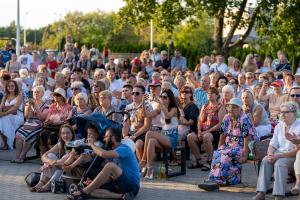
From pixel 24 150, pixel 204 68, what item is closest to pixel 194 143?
pixel 24 150

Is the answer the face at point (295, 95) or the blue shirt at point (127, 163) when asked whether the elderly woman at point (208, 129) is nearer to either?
the face at point (295, 95)

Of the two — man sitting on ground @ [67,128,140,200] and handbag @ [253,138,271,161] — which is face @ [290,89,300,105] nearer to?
handbag @ [253,138,271,161]

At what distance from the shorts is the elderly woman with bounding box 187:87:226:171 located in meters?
2.45

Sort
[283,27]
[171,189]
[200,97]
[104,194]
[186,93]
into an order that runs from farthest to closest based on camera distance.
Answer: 1. [283,27]
2. [200,97]
3. [186,93]
4. [171,189]
5. [104,194]

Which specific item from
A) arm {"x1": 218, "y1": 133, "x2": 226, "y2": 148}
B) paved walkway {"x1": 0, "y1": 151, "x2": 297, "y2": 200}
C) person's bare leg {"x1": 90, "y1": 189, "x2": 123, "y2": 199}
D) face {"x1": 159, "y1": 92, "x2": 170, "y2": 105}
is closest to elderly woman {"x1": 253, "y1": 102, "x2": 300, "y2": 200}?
paved walkway {"x1": 0, "y1": 151, "x2": 297, "y2": 200}

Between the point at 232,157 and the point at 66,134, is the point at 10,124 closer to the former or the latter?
the point at 66,134

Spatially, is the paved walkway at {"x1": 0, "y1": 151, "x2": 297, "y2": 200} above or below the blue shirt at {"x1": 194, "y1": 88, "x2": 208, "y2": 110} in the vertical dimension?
below

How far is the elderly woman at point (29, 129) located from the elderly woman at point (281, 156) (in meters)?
4.98

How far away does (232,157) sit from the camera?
10336 mm

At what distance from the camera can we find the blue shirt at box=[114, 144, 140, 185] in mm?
9336

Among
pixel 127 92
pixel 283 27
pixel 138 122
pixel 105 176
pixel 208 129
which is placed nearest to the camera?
pixel 105 176

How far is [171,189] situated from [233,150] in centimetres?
109

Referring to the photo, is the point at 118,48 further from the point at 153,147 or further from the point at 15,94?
the point at 153,147

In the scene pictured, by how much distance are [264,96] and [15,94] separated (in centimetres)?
507
